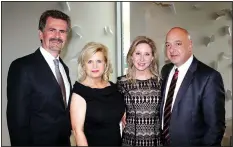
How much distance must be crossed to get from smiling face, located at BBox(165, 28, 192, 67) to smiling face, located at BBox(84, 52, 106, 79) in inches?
24.5

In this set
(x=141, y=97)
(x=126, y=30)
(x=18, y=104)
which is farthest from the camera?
(x=126, y=30)

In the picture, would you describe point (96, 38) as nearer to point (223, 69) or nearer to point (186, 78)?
point (186, 78)

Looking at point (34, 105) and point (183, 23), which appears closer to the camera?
point (34, 105)

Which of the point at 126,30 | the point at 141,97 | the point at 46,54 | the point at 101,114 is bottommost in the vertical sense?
the point at 101,114

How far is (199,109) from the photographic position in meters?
2.24

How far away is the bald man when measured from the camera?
2.20 metres

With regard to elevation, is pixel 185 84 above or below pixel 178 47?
below

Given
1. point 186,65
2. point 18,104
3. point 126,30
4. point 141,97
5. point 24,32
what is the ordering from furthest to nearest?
point 126,30
point 24,32
point 186,65
point 141,97
point 18,104

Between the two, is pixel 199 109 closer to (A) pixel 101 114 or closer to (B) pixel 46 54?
(A) pixel 101 114

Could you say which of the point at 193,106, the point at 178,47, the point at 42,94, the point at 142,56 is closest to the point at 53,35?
the point at 42,94

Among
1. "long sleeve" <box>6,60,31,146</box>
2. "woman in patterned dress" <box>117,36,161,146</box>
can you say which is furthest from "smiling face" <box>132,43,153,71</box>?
"long sleeve" <box>6,60,31,146</box>

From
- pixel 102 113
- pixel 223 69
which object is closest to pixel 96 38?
pixel 102 113

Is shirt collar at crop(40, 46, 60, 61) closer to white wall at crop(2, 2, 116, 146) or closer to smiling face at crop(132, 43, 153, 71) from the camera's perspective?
white wall at crop(2, 2, 116, 146)

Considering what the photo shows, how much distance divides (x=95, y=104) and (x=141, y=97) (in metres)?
0.38
